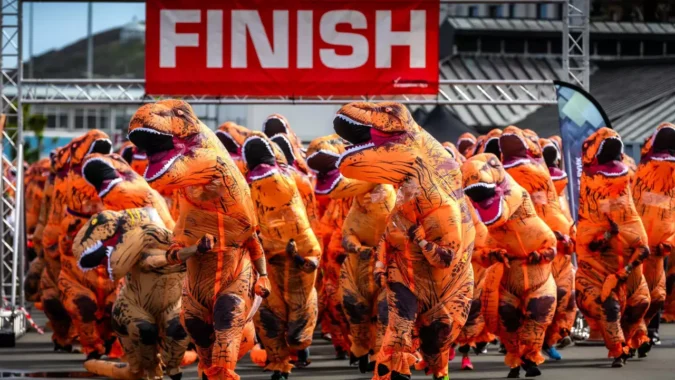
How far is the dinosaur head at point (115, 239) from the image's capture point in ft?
34.2

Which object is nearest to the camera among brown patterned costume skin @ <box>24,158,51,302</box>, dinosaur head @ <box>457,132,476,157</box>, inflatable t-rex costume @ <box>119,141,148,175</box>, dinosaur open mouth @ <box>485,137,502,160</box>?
dinosaur open mouth @ <box>485,137,502,160</box>

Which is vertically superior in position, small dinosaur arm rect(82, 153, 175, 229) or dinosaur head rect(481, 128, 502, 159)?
dinosaur head rect(481, 128, 502, 159)

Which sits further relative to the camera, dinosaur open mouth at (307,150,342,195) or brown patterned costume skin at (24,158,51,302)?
brown patterned costume skin at (24,158,51,302)

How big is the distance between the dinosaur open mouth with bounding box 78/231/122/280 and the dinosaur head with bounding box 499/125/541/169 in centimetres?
436

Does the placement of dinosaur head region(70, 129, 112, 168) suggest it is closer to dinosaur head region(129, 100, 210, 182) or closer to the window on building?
dinosaur head region(129, 100, 210, 182)

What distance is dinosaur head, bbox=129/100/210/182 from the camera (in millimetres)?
8992

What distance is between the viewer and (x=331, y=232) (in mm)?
14109

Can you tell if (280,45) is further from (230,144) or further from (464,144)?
(464,144)

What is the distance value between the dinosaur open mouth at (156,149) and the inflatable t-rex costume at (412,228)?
1175 mm

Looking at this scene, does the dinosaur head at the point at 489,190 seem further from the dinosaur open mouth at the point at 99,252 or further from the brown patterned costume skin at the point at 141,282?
the dinosaur open mouth at the point at 99,252

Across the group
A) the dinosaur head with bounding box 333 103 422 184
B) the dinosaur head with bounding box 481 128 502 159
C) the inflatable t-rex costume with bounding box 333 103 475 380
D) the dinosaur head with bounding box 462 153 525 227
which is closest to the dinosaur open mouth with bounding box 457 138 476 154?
the dinosaur head with bounding box 481 128 502 159

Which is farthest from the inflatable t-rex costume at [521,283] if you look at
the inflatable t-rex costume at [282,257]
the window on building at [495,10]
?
the window on building at [495,10]

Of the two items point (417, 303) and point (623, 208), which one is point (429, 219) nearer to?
point (417, 303)

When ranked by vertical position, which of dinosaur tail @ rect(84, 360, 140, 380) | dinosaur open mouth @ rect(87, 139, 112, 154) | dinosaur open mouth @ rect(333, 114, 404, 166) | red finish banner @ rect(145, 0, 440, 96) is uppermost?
red finish banner @ rect(145, 0, 440, 96)
